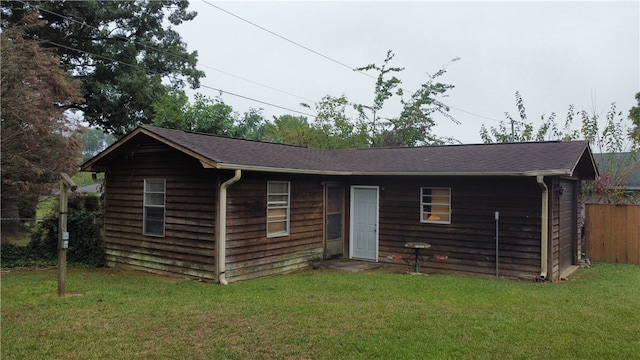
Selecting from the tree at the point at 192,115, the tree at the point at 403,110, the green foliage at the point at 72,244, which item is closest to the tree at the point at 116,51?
the tree at the point at 192,115

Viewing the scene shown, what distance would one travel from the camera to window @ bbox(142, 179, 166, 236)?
10211mm

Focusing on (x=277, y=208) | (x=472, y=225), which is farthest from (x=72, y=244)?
(x=472, y=225)

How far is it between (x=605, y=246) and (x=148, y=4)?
22667 millimetres

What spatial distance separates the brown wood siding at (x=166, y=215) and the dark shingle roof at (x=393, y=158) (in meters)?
0.52

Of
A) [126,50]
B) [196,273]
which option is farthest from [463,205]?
[126,50]

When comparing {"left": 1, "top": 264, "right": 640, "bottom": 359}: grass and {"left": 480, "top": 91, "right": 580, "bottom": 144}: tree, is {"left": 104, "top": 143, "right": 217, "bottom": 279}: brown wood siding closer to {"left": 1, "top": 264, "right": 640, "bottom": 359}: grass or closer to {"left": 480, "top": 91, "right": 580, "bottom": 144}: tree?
{"left": 1, "top": 264, "right": 640, "bottom": 359}: grass

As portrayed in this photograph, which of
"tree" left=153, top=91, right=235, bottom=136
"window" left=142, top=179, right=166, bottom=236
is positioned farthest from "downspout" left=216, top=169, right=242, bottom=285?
"tree" left=153, top=91, right=235, bottom=136

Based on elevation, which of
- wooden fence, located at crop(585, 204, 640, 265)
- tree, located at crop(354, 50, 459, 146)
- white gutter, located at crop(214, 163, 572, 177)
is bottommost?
wooden fence, located at crop(585, 204, 640, 265)

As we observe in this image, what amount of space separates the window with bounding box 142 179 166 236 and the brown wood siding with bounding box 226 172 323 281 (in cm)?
196

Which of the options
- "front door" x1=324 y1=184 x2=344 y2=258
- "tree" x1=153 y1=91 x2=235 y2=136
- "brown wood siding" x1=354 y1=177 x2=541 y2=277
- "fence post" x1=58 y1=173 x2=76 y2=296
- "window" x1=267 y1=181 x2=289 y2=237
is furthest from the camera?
"tree" x1=153 y1=91 x2=235 y2=136

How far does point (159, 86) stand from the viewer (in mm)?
21234

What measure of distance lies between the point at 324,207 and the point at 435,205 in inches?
116

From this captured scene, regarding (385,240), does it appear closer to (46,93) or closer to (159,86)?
(46,93)

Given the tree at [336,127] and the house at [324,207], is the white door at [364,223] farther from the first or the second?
the tree at [336,127]
